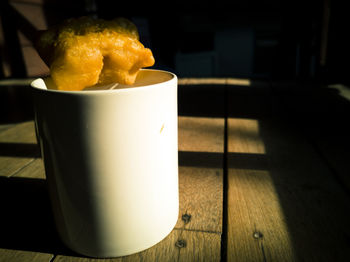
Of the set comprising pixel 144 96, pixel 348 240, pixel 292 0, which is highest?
pixel 292 0

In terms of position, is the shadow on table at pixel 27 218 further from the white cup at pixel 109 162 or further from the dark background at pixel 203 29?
the dark background at pixel 203 29

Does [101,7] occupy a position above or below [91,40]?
above

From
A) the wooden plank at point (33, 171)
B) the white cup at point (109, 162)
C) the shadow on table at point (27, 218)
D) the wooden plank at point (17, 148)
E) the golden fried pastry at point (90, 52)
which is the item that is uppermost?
the golden fried pastry at point (90, 52)

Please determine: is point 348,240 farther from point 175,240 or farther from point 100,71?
point 100,71

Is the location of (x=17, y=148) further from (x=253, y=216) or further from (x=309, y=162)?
(x=309, y=162)

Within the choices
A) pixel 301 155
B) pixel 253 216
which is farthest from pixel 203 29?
pixel 253 216

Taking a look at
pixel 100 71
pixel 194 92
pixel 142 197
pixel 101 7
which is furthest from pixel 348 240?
pixel 101 7

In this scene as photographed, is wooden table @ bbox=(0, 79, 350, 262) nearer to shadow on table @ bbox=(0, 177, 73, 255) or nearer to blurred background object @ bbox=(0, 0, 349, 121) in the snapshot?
shadow on table @ bbox=(0, 177, 73, 255)


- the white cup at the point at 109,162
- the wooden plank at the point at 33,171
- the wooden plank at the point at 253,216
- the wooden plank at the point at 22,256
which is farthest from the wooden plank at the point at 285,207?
the wooden plank at the point at 33,171
